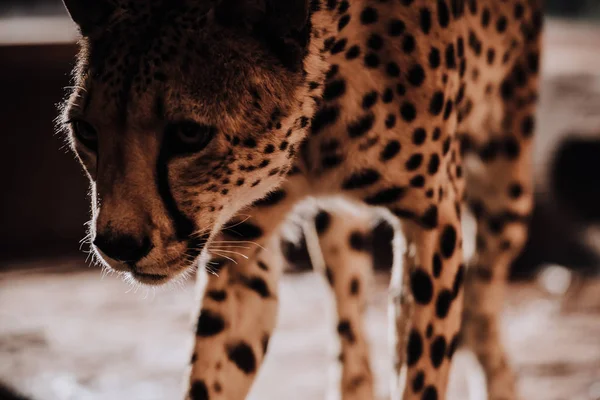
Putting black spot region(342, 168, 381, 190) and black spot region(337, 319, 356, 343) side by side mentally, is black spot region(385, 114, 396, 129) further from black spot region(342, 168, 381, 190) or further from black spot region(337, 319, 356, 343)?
black spot region(337, 319, 356, 343)

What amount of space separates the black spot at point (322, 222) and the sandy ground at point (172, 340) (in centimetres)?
26

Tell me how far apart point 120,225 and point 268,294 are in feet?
1.98

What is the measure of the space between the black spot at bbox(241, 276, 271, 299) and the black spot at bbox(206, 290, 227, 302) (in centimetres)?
5

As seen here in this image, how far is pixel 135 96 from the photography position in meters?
1.59

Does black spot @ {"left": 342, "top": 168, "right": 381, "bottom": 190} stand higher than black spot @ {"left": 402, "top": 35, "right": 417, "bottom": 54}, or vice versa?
black spot @ {"left": 402, "top": 35, "right": 417, "bottom": 54}

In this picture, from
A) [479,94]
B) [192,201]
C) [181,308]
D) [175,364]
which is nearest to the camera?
[192,201]

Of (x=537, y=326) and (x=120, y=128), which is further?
(x=537, y=326)

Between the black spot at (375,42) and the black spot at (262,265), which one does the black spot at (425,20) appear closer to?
the black spot at (375,42)

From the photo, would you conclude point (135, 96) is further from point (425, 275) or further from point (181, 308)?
point (181, 308)

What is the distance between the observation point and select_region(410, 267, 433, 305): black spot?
204cm

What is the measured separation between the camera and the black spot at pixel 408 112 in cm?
195

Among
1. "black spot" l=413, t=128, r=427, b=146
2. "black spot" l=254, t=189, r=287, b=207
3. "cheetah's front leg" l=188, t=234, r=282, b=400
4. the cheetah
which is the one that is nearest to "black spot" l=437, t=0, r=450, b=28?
the cheetah

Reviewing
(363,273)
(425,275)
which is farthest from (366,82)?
(363,273)

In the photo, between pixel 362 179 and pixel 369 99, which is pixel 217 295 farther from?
pixel 369 99
